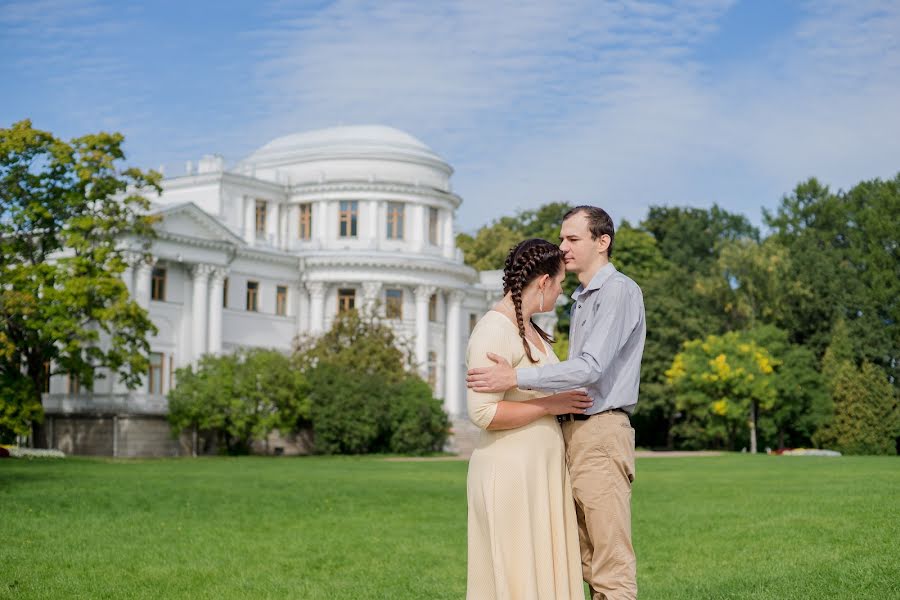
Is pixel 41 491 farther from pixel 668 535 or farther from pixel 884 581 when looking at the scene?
pixel 884 581

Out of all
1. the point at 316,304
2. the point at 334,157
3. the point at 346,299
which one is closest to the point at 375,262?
the point at 346,299

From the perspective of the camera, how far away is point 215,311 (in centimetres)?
5575

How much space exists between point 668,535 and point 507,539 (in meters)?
8.75

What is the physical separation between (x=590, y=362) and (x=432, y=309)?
58.9 meters

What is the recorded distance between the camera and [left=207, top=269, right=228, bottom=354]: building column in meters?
55.6

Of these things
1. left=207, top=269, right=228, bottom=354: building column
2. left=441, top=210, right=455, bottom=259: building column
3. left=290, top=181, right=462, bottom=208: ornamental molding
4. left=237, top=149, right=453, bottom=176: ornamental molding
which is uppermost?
left=237, top=149, right=453, bottom=176: ornamental molding

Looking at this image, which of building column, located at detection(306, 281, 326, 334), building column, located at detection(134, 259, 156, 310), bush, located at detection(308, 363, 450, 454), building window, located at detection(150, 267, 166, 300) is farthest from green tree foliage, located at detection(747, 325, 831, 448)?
building column, located at detection(134, 259, 156, 310)

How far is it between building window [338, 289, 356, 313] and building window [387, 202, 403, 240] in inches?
143

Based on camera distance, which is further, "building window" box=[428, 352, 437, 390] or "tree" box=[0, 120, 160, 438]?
"building window" box=[428, 352, 437, 390]

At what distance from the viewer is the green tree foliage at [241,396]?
48062 mm

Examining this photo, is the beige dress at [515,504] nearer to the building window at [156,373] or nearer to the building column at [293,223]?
the building window at [156,373]

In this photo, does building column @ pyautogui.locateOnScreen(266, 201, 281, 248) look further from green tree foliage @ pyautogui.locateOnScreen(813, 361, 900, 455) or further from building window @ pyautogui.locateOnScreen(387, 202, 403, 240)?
green tree foliage @ pyautogui.locateOnScreen(813, 361, 900, 455)

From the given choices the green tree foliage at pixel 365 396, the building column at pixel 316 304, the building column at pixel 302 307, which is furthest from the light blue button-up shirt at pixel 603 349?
the building column at pixel 302 307

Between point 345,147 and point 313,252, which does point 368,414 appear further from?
point 345,147
